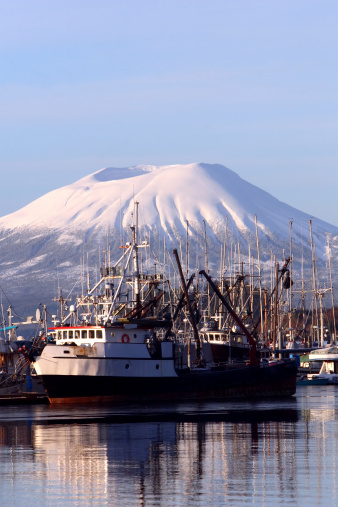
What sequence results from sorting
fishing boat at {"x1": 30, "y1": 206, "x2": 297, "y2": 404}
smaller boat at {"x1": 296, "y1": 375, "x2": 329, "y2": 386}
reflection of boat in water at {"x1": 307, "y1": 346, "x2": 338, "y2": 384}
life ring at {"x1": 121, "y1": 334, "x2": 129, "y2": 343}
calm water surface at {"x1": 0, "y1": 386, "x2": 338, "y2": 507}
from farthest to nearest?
reflection of boat in water at {"x1": 307, "y1": 346, "x2": 338, "y2": 384} < smaller boat at {"x1": 296, "y1": 375, "x2": 329, "y2": 386} < life ring at {"x1": 121, "y1": 334, "x2": 129, "y2": 343} < fishing boat at {"x1": 30, "y1": 206, "x2": 297, "y2": 404} < calm water surface at {"x1": 0, "y1": 386, "x2": 338, "y2": 507}

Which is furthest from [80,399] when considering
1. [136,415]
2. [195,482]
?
[195,482]

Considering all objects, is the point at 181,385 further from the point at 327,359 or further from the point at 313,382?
the point at 327,359

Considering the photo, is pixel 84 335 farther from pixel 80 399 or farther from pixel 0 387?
pixel 0 387

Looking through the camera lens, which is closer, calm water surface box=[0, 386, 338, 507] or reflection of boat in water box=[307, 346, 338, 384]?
calm water surface box=[0, 386, 338, 507]

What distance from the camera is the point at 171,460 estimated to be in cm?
3475

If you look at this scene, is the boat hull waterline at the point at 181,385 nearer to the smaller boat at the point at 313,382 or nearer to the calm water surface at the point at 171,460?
the calm water surface at the point at 171,460

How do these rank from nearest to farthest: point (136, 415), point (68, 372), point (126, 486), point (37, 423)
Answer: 1. point (126, 486)
2. point (37, 423)
3. point (136, 415)
4. point (68, 372)

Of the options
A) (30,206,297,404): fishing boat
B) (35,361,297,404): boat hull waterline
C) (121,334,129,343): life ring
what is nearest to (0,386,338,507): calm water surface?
(30,206,297,404): fishing boat

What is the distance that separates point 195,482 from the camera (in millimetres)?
29703

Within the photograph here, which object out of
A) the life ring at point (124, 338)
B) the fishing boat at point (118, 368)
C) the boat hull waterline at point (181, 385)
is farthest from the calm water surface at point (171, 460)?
the life ring at point (124, 338)

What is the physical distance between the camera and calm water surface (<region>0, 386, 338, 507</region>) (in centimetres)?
2773

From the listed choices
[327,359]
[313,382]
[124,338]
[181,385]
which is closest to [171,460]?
[124,338]

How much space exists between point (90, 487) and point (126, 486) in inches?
39.2

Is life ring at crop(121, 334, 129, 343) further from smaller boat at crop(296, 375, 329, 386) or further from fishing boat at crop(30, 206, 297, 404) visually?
smaller boat at crop(296, 375, 329, 386)
